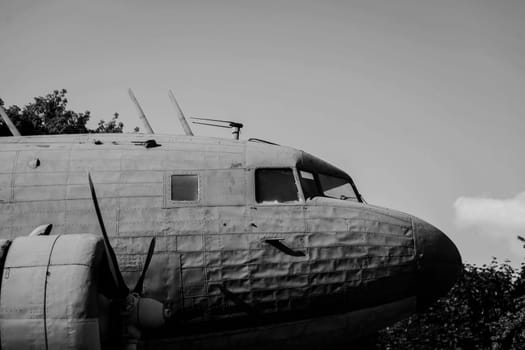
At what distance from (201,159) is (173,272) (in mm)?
2258

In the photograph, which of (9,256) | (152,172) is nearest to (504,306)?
(152,172)

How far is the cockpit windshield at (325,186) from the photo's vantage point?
11.4 meters

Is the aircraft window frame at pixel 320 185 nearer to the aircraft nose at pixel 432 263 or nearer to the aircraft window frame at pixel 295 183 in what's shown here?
the aircraft window frame at pixel 295 183

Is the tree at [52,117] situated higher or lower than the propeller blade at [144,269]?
higher

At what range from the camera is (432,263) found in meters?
10.9

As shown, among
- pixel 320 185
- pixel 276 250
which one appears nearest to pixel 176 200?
pixel 276 250

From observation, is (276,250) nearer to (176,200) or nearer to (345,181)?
(176,200)

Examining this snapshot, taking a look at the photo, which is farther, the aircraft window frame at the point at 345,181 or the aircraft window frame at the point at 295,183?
the aircraft window frame at the point at 345,181

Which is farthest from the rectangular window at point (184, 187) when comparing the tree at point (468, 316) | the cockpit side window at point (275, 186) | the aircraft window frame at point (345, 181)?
the tree at point (468, 316)

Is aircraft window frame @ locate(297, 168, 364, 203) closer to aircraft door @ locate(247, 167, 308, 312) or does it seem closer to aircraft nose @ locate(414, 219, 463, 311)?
aircraft door @ locate(247, 167, 308, 312)

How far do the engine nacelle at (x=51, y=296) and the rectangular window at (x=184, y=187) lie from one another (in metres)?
2.10

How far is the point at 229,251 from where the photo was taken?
1030 centimetres

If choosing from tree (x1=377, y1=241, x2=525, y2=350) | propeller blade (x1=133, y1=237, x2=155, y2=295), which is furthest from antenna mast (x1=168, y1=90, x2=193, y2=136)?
tree (x1=377, y1=241, x2=525, y2=350)

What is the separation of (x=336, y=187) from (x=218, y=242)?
302 cm
